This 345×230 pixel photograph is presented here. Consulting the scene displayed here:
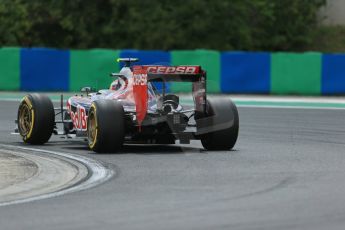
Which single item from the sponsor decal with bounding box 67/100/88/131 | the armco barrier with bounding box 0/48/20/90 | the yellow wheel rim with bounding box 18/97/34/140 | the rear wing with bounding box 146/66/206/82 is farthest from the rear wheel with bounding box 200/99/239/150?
the armco barrier with bounding box 0/48/20/90

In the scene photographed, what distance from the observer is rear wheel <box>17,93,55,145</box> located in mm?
16203

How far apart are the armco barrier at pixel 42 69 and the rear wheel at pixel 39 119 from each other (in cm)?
1574

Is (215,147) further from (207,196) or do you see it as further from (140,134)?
(207,196)

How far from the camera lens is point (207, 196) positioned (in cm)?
1038

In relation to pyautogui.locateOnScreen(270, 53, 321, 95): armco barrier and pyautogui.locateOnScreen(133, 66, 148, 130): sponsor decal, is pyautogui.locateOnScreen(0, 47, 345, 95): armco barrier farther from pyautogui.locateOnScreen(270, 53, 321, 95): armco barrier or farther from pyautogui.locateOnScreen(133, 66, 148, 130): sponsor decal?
pyautogui.locateOnScreen(133, 66, 148, 130): sponsor decal

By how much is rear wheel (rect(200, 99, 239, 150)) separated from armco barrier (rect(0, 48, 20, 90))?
58.3ft

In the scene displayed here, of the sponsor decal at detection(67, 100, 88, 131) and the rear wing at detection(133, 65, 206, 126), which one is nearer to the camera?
the rear wing at detection(133, 65, 206, 126)

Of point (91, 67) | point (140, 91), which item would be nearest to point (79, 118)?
point (140, 91)

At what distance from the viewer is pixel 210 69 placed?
3166 centimetres

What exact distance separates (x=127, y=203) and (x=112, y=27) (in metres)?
31.1

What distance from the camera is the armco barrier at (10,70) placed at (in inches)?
1272

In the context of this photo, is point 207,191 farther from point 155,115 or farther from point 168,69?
point 168,69

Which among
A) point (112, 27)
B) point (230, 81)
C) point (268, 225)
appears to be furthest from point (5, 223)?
point (112, 27)

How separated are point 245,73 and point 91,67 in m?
4.73
